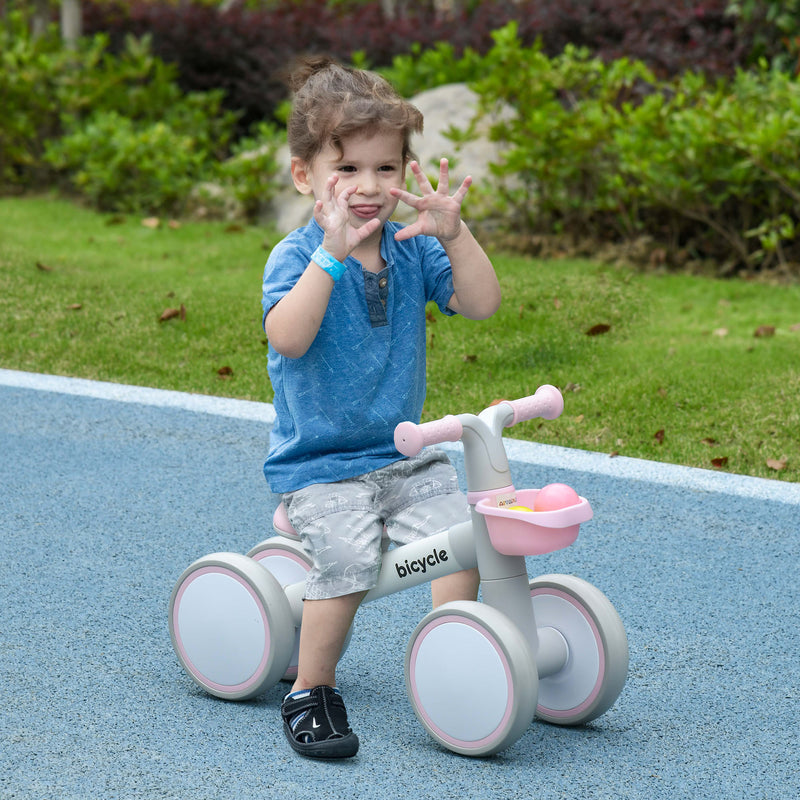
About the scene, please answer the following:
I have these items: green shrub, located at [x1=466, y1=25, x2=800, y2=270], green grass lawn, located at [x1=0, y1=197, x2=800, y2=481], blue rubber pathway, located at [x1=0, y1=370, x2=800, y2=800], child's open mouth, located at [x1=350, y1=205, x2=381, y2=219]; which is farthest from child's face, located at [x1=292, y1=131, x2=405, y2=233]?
green shrub, located at [x1=466, y1=25, x2=800, y2=270]

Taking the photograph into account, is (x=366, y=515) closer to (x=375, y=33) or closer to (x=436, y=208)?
(x=436, y=208)

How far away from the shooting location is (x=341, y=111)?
254 centimetres

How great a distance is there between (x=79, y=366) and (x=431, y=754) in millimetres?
3597

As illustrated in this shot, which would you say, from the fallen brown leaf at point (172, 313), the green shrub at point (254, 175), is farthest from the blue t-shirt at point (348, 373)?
the green shrub at point (254, 175)

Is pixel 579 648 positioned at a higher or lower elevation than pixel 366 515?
lower

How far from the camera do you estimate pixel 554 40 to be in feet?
33.2

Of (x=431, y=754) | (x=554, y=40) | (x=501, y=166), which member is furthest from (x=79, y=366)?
(x=554, y=40)

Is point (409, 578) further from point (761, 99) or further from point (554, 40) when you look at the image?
point (554, 40)

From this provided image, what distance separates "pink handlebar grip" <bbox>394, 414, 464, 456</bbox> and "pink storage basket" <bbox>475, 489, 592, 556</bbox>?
0.17m

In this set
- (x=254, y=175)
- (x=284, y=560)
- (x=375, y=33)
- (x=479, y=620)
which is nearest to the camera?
(x=479, y=620)

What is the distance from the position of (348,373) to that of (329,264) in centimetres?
29

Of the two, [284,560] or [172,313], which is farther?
[172,313]

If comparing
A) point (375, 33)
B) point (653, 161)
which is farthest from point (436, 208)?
point (375, 33)

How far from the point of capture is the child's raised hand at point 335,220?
2.44 m
